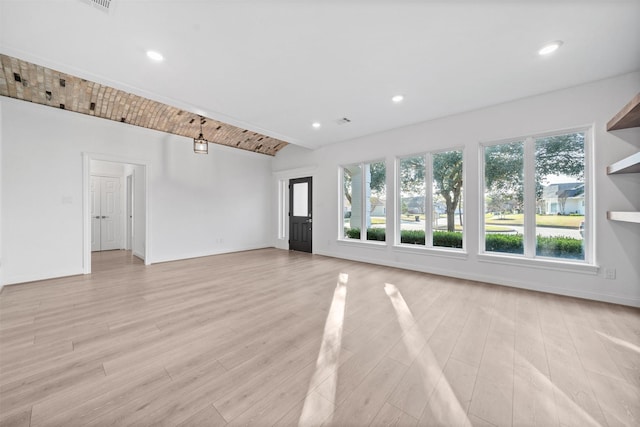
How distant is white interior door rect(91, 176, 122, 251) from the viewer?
6.54m

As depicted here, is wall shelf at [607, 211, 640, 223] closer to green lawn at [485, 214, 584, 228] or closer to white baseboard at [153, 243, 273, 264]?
green lawn at [485, 214, 584, 228]

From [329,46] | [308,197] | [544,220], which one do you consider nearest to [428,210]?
[544,220]

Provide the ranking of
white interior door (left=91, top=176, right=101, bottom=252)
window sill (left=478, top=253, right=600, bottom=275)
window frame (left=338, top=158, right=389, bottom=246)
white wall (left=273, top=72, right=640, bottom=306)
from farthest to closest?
white interior door (left=91, top=176, right=101, bottom=252) < window frame (left=338, top=158, right=389, bottom=246) < window sill (left=478, top=253, right=600, bottom=275) < white wall (left=273, top=72, right=640, bottom=306)

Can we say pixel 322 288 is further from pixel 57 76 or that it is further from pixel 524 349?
pixel 57 76

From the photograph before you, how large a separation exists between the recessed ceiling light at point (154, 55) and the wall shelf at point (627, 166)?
4847mm

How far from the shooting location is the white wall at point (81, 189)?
145 inches

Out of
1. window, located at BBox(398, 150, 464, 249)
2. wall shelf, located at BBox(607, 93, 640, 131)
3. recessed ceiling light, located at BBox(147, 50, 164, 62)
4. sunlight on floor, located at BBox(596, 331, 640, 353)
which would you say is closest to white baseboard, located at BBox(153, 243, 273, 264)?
recessed ceiling light, located at BBox(147, 50, 164, 62)

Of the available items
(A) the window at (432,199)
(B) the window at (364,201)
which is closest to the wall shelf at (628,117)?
(A) the window at (432,199)

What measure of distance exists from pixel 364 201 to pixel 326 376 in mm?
4317

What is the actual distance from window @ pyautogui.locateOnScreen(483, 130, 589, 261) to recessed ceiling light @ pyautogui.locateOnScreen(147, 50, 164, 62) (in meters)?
4.80

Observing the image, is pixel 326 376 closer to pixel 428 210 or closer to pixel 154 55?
pixel 154 55

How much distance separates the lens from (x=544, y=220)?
350 cm

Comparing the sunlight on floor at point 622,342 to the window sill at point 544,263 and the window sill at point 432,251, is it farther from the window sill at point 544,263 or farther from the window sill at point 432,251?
the window sill at point 432,251

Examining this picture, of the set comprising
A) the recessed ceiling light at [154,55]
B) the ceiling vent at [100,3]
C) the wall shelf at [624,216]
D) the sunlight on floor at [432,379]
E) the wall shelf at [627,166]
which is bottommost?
the sunlight on floor at [432,379]
